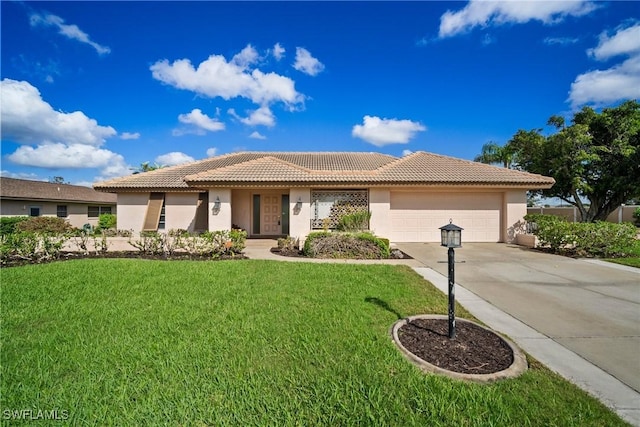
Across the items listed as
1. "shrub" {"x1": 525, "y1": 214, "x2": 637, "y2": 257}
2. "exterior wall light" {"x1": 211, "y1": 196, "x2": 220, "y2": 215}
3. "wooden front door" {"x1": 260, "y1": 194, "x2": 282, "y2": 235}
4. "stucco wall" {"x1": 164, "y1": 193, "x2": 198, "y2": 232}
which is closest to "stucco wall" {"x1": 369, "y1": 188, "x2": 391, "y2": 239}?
"wooden front door" {"x1": 260, "y1": 194, "x2": 282, "y2": 235}

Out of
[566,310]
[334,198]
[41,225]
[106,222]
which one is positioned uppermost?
[334,198]

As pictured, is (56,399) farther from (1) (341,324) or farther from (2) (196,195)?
(2) (196,195)

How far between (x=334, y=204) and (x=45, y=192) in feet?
83.5

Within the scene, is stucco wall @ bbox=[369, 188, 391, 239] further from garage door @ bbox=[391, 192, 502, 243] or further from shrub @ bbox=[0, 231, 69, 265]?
shrub @ bbox=[0, 231, 69, 265]

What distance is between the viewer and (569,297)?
6.16m

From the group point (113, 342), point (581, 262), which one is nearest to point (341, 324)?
point (113, 342)

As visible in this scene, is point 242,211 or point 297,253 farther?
point 242,211

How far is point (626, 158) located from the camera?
60.8ft

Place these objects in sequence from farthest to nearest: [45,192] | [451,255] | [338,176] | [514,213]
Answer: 1. [45,192]
2. [514,213]
3. [338,176]
4. [451,255]

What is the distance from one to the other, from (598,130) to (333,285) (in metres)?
25.3

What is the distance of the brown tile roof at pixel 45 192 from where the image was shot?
2070cm

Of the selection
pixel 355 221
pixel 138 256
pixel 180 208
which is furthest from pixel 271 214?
pixel 138 256

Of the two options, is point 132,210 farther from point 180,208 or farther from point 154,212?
point 180,208

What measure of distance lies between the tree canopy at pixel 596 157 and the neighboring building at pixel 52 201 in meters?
38.8
